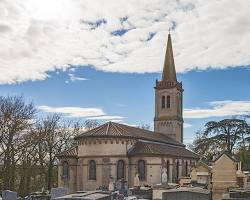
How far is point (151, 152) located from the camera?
1713 inches

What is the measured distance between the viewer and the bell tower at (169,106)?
195 feet

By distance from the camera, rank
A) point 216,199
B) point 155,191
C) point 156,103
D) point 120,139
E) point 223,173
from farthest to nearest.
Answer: point 156,103, point 120,139, point 223,173, point 155,191, point 216,199

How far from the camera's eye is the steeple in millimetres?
61219

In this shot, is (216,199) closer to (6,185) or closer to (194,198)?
(194,198)

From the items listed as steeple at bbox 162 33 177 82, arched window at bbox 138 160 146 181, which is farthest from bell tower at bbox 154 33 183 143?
arched window at bbox 138 160 146 181

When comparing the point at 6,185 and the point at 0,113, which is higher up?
the point at 0,113

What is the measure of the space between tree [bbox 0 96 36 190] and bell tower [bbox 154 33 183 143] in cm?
Answer: 2542

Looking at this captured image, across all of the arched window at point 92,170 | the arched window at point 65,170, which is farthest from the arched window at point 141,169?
the arched window at point 65,170

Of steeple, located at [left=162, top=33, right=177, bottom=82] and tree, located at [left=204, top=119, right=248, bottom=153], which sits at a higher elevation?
steeple, located at [left=162, top=33, right=177, bottom=82]

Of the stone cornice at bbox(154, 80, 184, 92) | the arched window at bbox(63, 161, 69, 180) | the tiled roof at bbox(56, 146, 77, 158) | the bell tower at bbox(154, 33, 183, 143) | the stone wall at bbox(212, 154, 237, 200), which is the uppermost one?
the stone cornice at bbox(154, 80, 184, 92)

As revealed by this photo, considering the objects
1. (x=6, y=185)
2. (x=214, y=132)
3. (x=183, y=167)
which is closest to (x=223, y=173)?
(x=6, y=185)

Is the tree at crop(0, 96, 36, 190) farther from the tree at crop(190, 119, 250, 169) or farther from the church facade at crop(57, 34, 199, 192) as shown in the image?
the tree at crop(190, 119, 250, 169)

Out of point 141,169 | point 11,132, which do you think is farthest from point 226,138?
point 11,132

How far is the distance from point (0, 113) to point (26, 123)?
8.08 ft
